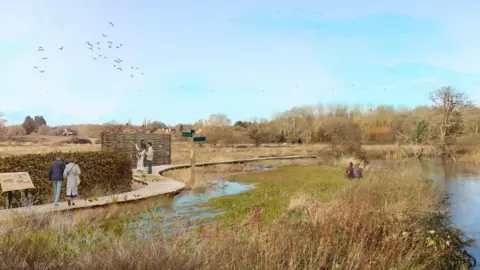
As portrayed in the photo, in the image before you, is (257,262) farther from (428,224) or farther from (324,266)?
(428,224)

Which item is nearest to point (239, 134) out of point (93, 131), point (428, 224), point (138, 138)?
point (138, 138)

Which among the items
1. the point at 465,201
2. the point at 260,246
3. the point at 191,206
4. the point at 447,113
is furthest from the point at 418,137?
the point at 260,246

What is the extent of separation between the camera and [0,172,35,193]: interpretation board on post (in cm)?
1101

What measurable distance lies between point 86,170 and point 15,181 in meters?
3.04

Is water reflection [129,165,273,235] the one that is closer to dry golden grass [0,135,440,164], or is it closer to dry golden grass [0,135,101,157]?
dry golden grass [0,135,101,157]

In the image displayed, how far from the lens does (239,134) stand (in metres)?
65.2

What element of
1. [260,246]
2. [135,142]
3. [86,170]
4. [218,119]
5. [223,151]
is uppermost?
[218,119]

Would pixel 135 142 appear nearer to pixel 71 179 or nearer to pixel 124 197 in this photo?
pixel 124 197

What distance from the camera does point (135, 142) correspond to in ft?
84.0

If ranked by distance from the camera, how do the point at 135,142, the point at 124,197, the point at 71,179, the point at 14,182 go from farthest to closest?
1. the point at 135,142
2. the point at 124,197
3. the point at 71,179
4. the point at 14,182

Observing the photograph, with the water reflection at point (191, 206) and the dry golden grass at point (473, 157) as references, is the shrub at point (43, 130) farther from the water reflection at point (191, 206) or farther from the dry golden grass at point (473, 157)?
the water reflection at point (191, 206)

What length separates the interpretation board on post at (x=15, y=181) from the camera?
11.0 meters

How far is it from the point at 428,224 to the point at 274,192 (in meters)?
8.05

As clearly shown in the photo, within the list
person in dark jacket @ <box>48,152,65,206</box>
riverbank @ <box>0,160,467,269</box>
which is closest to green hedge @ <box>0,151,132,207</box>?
person in dark jacket @ <box>48,152,65,206</box>
